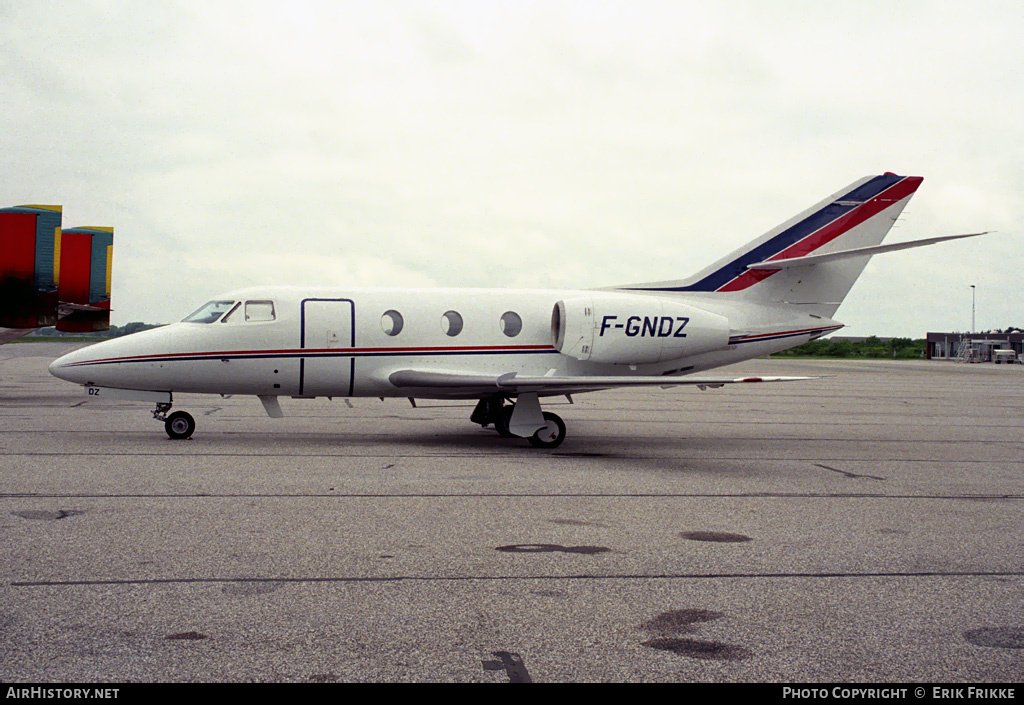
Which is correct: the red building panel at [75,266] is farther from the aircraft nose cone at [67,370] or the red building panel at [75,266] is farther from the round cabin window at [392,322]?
the round cabin window at [392,322]

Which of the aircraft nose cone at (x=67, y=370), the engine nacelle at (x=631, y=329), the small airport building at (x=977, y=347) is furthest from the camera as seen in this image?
the small airport building at (x=977, y=347)

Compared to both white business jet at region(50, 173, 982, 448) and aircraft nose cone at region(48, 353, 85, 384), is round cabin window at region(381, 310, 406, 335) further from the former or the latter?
aircraft nose cone at region(48, 353, 85, 384)

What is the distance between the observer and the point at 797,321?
1598cm

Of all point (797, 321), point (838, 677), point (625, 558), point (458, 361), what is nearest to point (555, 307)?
point (458, 361)

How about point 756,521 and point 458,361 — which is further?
point 458,361

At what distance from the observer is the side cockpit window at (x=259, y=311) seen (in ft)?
46.3

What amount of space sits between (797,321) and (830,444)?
2.37 meters

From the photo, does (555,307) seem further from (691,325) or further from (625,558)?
(625,558)

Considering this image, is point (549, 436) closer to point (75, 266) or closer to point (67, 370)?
point (67, 370)

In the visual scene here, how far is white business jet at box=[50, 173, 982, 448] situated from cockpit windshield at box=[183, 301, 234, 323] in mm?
36

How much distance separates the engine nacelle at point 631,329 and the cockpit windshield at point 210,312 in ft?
18.0

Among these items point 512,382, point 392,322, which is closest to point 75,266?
point 392,322

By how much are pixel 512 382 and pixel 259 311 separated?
4.31 meters

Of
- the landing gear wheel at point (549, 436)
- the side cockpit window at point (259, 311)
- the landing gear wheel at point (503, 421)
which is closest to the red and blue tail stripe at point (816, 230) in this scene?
the landing gear wheel at point (503, 421)
